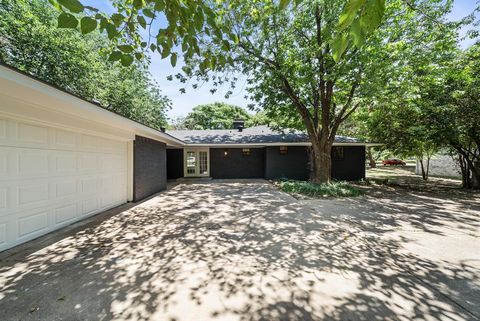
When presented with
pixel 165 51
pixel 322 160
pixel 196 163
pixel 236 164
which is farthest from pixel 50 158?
pixel 236 164

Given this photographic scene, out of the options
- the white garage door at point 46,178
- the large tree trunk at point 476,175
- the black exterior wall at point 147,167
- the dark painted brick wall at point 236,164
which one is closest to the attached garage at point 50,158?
the white garage door at point 46,178

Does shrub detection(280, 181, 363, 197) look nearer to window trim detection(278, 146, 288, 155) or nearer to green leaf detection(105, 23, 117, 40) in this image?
window trim detection(278, 146, 288, 155)

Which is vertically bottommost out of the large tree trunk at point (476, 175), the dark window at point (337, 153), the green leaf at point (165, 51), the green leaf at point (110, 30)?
the large tree trunk at point (476, 175)

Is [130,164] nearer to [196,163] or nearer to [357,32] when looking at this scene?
[196,163]

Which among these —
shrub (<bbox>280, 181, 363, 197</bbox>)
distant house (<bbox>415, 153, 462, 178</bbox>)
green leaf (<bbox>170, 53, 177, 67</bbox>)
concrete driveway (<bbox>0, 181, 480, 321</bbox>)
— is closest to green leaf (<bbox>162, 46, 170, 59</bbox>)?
green leaf (<bbox>170, 53, 177, 67</bbox>)

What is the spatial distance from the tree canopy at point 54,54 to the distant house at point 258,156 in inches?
225

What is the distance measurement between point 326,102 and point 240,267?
27.5 ft

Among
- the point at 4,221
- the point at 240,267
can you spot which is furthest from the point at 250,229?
the point at 4,221

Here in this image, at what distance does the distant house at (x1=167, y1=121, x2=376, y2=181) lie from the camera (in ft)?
41.6

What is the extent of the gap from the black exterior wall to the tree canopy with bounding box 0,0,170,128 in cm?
297

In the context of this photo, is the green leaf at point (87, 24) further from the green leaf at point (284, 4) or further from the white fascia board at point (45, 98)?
the white fascia board at point (45, 98)

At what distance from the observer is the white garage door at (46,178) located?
3.46 metres

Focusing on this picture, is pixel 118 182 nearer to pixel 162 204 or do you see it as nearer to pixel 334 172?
pixel 162 204

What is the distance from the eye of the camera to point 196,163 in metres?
13.9
